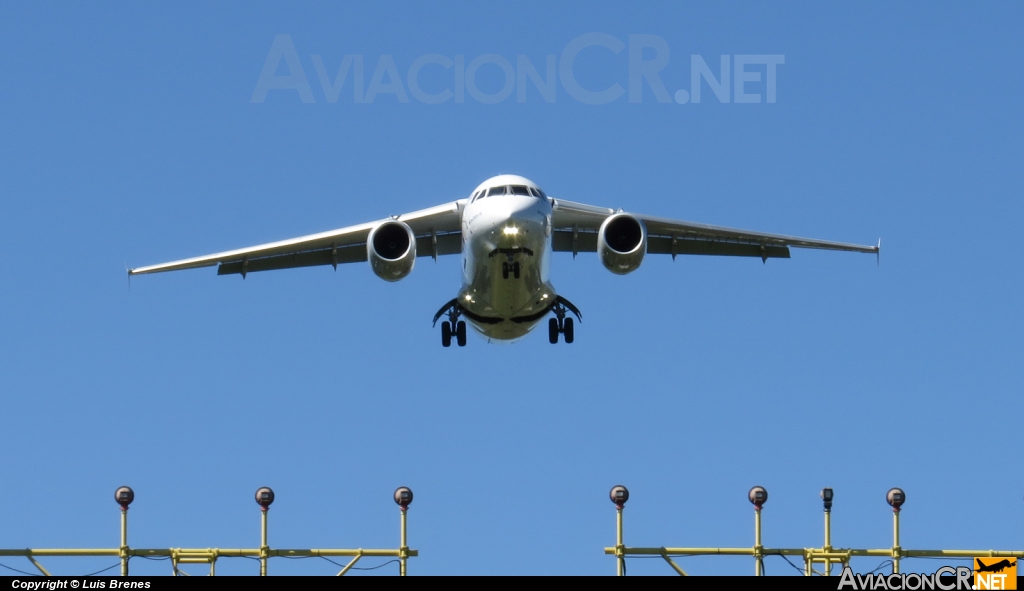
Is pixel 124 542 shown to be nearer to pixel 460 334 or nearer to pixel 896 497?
pixel 896 497

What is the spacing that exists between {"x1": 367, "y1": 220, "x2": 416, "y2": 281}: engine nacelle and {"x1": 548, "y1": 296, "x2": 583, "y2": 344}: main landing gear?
4.52m

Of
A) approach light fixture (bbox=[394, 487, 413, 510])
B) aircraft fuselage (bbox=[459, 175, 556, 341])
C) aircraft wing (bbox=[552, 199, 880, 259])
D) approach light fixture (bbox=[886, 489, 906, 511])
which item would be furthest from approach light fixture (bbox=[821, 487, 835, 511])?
aircraft wing (bbox=[552, 199, 880, 259])

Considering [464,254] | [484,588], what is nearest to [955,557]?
[484,588]

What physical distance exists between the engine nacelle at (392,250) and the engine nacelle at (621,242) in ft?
10.7

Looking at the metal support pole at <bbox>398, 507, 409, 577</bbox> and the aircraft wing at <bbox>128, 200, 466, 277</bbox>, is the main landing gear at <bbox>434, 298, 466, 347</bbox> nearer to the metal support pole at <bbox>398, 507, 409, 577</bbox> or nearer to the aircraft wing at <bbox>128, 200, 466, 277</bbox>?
the aircraft wing at <bbox>128, 200, 466, 277</bbox>

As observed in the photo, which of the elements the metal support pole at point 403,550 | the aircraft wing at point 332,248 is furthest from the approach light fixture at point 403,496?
the aircraft wing at point 332,248

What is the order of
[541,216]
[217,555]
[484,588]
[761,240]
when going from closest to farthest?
[484,588] → [217,555] → [541,216] → [761,240]

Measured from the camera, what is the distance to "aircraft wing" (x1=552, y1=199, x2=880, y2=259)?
123 ft

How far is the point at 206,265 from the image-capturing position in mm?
38656

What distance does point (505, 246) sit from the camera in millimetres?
32594

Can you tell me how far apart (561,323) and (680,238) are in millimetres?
3216

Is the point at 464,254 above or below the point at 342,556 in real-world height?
above

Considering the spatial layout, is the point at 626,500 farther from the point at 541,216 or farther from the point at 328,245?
the point at 328,245

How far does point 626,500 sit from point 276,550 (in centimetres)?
464
